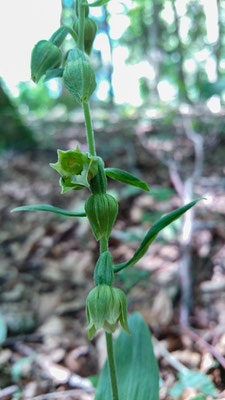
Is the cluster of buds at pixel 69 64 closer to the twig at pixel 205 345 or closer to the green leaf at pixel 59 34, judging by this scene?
the green leaf at pixel 59 34

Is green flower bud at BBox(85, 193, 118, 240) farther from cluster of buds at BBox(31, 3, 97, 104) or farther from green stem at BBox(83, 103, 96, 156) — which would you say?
cluster of buds at BBox(31, 3, 97, 104)

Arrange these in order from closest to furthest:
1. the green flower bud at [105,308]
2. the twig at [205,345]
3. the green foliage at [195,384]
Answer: the green flower bud at [105,308]
the green foliage at [195,384]
the twig at [205,345]

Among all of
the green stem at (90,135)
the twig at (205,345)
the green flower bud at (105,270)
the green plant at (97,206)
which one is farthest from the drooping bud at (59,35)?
the twig at (205,345)

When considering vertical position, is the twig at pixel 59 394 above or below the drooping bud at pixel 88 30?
below

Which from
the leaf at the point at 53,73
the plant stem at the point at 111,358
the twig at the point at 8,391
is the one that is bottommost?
the twig at the point at 8,391

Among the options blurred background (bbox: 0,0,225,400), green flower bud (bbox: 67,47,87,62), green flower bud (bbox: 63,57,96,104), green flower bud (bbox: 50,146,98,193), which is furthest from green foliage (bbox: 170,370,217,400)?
green flower bud (bbox: 67,47,87,62)

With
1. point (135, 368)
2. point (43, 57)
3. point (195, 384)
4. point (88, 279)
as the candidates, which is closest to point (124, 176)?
point (43, 57)

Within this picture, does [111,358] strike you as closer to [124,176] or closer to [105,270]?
[105,270]
